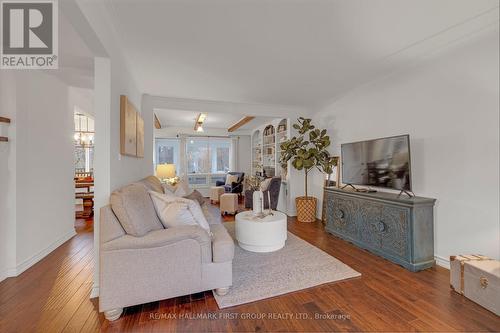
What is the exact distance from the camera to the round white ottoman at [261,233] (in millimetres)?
2660

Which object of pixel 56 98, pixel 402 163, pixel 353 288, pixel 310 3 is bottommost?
pixel 353 288

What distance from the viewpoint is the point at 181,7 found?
1.68 metres

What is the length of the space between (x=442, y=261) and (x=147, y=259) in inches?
116

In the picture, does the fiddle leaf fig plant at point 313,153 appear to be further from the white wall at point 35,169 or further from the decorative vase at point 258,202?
the white wall at point 35,169

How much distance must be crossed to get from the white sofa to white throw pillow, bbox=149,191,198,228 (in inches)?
4.0

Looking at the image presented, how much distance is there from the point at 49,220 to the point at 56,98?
1.61 metres

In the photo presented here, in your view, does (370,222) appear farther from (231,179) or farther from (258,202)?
(231,179)

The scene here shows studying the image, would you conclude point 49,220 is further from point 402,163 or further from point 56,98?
point 402,163

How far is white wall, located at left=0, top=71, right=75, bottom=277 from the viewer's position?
2.19 metres

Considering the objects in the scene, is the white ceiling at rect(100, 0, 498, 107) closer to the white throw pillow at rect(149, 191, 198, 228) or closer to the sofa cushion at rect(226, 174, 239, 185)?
the white throw pillow at rect(149, 191, 198, 228)

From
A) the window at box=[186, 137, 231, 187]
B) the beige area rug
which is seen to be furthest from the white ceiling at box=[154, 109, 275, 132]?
the beige area rug

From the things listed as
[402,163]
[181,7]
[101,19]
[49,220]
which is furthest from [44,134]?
[402,163]

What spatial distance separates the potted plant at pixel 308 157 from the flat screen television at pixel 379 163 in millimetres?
617

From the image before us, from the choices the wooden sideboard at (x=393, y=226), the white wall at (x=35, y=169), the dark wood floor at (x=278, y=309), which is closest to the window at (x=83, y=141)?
the white wall at (x=35, y=169)
